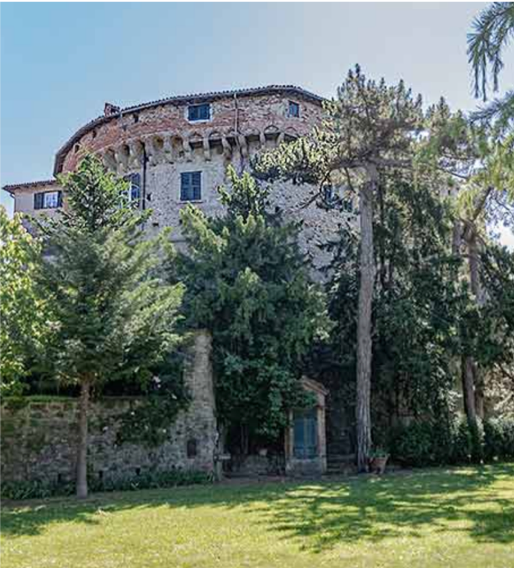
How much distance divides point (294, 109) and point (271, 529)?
869 inches

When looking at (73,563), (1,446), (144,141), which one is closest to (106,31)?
(73,563)

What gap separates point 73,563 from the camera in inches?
272

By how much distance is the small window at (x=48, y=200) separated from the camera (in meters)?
35.8

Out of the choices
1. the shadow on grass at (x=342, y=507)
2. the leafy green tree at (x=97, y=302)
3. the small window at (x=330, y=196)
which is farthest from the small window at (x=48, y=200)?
the shadow on grass at (x=342, y=507)

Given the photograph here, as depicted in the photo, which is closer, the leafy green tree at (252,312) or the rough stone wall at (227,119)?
the leafy green tree at (252,312)

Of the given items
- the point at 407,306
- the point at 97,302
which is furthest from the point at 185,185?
the point at 97,302

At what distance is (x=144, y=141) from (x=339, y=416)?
49.9ft

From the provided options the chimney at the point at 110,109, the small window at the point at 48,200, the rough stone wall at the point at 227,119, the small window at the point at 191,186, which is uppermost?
the chimney at the point at 110,109

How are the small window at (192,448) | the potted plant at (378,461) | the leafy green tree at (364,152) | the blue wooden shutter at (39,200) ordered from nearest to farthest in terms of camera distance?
1. the small window at (192,448)
2. the potted plant at (378,461)
3. the leafy green tree at (364,152)
4. the blue wooden shutter at (39,200)

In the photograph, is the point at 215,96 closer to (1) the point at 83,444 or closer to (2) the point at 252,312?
(2) the point at 252,312

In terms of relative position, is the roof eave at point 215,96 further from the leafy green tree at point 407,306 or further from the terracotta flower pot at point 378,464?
the terracotta flower pot at point 378,464

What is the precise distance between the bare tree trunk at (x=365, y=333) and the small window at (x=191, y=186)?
32.7ft

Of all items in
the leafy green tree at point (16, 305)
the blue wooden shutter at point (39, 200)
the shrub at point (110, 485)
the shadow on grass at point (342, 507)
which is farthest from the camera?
the blue wooden shutter at point (39, 200)

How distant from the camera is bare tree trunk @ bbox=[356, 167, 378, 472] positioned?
18719 millimetres
